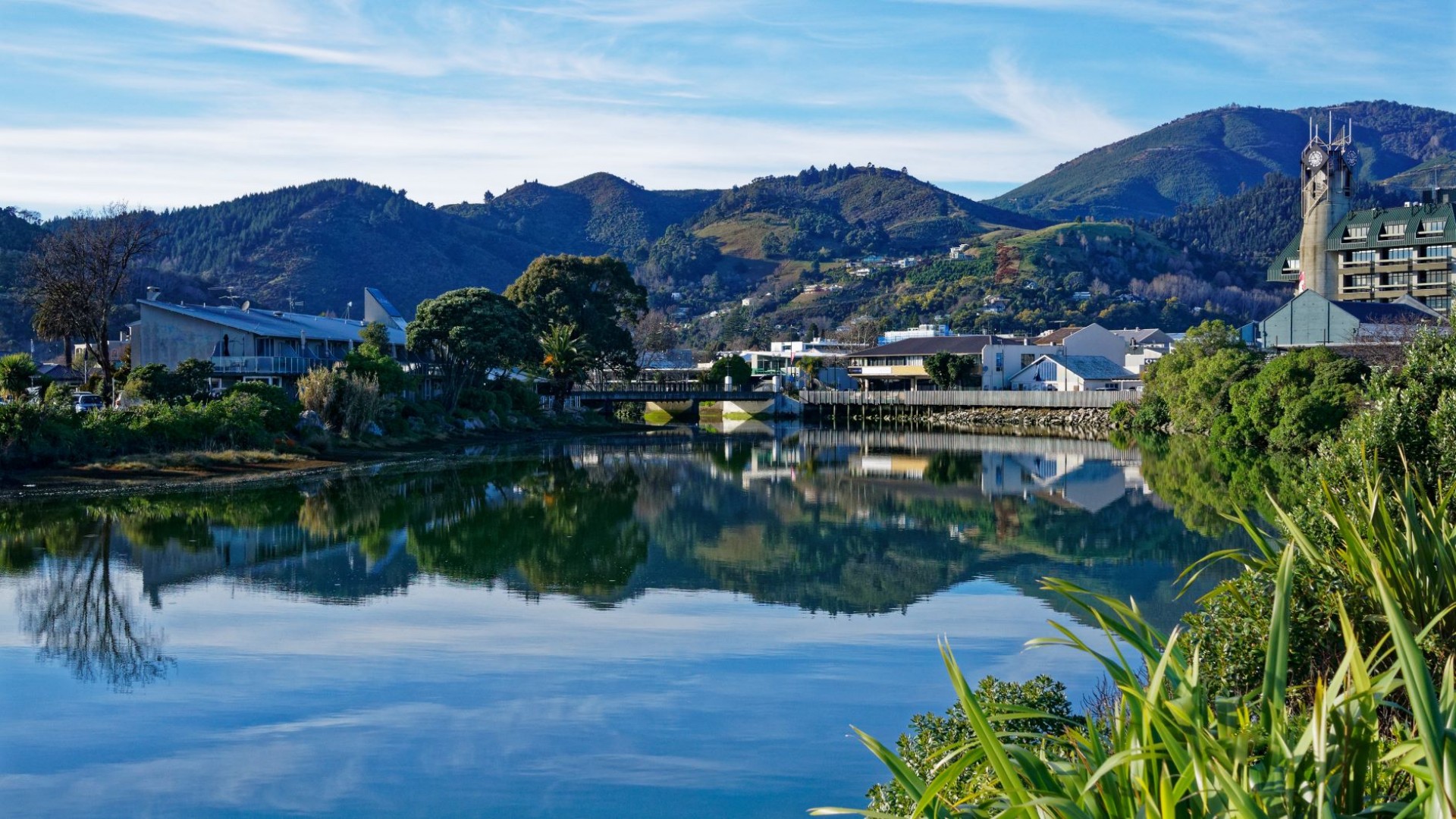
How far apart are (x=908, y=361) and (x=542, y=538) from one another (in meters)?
80.0

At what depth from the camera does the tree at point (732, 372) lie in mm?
103000

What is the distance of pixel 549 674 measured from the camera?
15.1 m

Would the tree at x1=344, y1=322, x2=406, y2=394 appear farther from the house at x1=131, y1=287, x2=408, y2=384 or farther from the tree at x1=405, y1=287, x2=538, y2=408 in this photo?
the tree at x1=405, y1=287, x2=538, y2=408

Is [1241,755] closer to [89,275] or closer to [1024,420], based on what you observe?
[89,275]

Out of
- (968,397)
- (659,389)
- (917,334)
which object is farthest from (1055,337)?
(659,389)

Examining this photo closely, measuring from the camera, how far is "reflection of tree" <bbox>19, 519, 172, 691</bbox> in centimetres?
1561

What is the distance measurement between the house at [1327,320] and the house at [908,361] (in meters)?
21.5

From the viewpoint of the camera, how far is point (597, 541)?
27891mm

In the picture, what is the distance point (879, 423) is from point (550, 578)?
6912 centimetres

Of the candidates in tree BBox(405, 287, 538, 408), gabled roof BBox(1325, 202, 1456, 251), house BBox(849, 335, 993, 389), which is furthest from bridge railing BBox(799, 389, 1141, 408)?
tree BBox(405, 287, 538, 408)

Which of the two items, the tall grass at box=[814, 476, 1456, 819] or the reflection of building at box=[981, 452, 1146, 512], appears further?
the reflection of building at box=[981, 452, 1146, 512]

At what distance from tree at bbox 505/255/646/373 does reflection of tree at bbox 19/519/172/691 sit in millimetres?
61839

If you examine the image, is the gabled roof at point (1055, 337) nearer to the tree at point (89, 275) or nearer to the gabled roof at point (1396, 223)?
the gabled roof at point (1396, 223)

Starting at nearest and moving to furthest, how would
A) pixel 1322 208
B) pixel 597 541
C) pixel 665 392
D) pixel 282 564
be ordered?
pixel 282 564
pixel 597 541
pixel 665 392
pixel 1322 208
